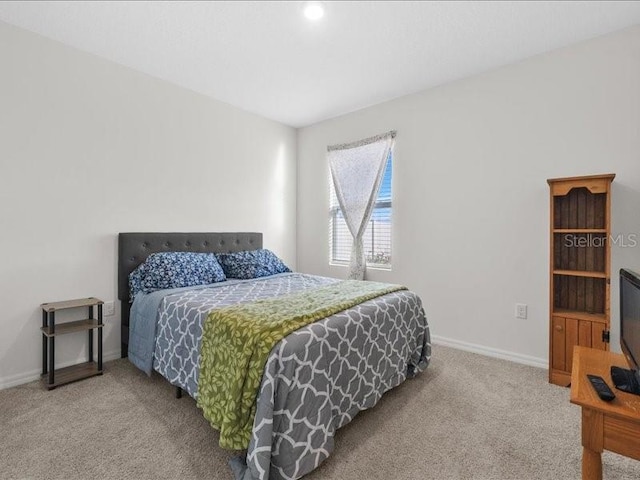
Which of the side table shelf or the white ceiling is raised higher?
the white ceiling

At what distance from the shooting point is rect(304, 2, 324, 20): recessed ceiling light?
2032mm

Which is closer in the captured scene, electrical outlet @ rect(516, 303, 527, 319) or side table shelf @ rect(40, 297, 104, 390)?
side table shelf @ rect(40, 297, 104, 390)

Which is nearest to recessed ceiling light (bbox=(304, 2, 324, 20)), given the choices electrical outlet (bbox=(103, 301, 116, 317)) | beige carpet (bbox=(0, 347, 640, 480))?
beige carpet (bbox=(0, 347, 640, 480))

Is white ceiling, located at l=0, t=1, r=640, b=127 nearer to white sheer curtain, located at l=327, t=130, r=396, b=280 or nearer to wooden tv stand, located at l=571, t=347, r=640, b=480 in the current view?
white sheer curtain, located at l=327, t=130, r=396, b=280

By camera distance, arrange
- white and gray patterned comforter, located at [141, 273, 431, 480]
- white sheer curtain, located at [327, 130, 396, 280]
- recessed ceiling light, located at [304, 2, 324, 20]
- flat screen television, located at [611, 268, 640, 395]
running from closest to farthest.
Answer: flat screen television, located at [611, 268, 640, 395] < white and gray patterned comforter, located at [141, 273, 431, 480] < recessed ceiling light, located at [304, 2, 324, 20] < white sheer curtain, located at [327, 130, 396, 280]

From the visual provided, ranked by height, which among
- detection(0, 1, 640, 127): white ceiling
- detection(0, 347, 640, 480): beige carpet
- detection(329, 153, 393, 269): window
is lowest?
detection(0, 347, 640, 480): beige carpet

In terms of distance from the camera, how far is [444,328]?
3197mm

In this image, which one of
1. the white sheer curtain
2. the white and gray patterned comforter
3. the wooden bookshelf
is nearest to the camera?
the white and gray patterned comforter

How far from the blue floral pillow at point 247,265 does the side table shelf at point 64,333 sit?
1086 millimetres

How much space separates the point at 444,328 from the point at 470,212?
1.16 m

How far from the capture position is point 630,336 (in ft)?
4.11

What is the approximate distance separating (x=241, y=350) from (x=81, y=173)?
6.98 ft

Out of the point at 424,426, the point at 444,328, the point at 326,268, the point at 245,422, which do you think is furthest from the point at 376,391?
the point at 326,268

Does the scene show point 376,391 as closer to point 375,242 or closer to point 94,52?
point 375,242
